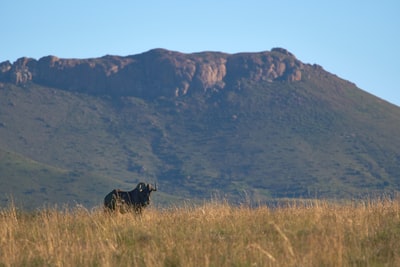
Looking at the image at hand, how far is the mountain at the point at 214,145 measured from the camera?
4921 inches

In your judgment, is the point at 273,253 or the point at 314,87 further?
the point at 314,87

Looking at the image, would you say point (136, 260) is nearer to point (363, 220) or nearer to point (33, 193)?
point (363, 220)

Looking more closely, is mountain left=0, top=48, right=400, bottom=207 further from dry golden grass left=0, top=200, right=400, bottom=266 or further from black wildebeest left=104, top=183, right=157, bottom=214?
dry golden grass left=0, top=200, right=400, bottom=266

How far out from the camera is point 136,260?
32.9 feet

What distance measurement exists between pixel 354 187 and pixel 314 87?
239ft

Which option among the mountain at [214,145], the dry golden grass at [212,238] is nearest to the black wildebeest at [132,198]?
the dry golden grass at [212,238]

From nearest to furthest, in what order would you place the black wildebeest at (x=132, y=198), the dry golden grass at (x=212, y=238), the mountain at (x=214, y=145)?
the dry golden grass at (x=212, y=238) → the black wildebeest at (x=132, y=198) → the mountain at (x=214, y=145)

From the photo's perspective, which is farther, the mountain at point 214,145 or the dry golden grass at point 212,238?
the mountain at point 214,145

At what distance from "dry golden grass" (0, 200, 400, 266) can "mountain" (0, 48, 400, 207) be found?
97013 mm

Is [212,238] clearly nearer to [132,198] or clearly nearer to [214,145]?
[132,198]

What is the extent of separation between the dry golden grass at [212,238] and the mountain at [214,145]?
97013 mm

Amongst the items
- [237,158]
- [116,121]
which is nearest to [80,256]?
[237,158]

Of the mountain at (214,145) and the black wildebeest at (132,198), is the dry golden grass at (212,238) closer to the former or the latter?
the black wildebeest at (132,198)

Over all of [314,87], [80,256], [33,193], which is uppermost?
[314,87]
